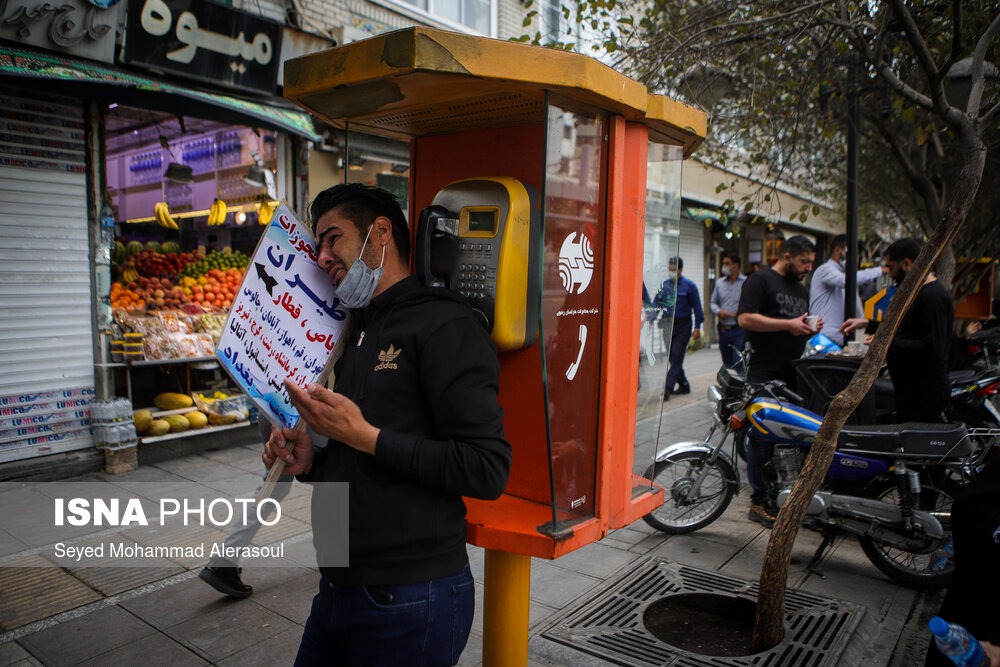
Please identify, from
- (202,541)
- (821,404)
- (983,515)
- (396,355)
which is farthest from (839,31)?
(202,541)

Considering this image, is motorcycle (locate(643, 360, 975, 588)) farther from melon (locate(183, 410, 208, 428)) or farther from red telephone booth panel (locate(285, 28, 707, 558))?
melon (locate(183, 410, 208, 428))

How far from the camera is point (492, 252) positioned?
6.55 ft

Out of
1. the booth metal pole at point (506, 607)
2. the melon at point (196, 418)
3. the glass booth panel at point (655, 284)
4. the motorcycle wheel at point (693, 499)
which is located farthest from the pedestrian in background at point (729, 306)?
the booth metal pole at point (506, 607)

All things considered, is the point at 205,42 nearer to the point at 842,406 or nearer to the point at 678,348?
the point at 842,406

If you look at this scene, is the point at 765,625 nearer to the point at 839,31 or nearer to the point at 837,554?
the point at 837,554

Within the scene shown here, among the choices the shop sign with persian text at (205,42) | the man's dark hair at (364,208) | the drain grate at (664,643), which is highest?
the shop sign with persian text at (205,42)

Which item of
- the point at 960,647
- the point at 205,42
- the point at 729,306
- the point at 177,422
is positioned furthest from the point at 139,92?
the point at 729,306

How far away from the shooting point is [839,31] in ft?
16.2

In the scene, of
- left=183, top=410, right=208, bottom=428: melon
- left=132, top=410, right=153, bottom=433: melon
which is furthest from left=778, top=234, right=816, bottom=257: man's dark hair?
left=132, top=410, right=153, bottom=433: melon

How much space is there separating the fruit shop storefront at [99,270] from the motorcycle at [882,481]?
14.3 feet

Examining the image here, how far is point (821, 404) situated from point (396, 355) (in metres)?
4.59

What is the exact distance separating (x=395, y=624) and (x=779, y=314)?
4.52 metres

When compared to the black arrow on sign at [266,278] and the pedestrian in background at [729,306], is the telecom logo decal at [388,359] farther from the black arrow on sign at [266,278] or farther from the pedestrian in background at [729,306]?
the pedestrian in background at [729,306]

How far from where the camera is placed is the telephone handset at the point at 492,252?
198 cm
